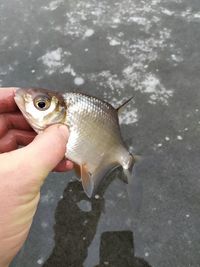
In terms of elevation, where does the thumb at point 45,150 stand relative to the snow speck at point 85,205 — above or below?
above

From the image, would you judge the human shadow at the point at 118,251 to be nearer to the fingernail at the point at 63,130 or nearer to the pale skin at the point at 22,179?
the pale skin at the point at 22,179

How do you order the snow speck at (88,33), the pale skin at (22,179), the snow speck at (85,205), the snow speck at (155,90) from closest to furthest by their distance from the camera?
the pale skin at (22,179) < the snow speck at (85,205) < the snow speck at (155,90) < the snow speck at (88,33)

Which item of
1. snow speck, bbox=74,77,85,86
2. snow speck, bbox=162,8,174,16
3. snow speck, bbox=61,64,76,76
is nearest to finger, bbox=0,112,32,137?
snow speck, bbox=74,77,85,86

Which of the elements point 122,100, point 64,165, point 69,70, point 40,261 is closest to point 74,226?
point 40,261

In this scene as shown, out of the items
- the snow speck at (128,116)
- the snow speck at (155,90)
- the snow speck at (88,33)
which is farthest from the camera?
the snow speck at (88,33)

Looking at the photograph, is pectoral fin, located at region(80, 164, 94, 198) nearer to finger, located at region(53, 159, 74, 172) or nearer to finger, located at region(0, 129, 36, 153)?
finger, located at region(53, 159, 74, 172)

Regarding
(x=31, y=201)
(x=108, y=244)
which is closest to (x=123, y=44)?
(x=108, y=244)

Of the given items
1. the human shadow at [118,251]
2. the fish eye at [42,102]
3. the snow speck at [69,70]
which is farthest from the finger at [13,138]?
the snow speck at [69,70]

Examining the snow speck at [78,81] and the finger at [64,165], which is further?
the snow speck at [78,81]
